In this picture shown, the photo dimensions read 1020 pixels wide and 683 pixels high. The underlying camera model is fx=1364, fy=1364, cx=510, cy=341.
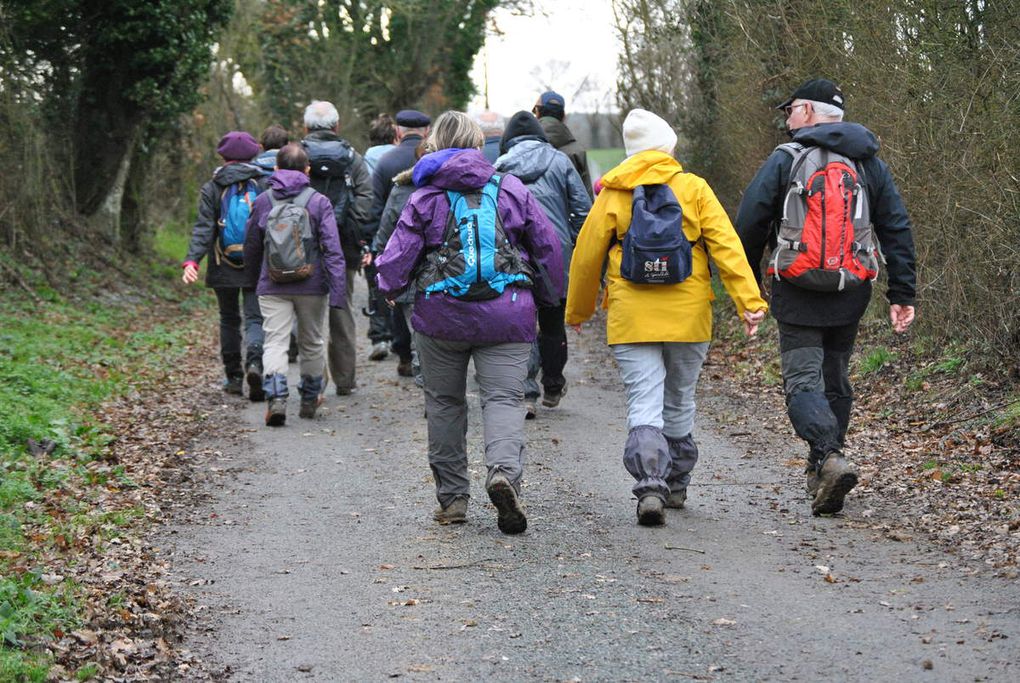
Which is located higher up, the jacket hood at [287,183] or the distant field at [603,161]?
the jacket hood at [287,183]

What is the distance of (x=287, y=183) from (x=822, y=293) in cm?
475

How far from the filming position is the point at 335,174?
11.8m

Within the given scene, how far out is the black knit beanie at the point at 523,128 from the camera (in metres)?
9.75

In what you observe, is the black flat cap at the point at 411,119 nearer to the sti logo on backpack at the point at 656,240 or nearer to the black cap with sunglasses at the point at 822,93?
the black cap with sunglasses at the point at 822,93

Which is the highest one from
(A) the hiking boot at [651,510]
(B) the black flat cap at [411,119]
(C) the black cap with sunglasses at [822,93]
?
(C) the black cap with sunglasses at [822,93]

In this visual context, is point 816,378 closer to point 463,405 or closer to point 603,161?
point 463,405

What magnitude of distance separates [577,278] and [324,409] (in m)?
4.75

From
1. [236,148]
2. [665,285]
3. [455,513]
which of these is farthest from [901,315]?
[236,148]

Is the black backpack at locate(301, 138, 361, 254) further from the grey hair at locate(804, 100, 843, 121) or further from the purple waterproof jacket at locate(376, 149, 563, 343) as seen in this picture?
the grey hair at locate(804, 100, 843, 121)

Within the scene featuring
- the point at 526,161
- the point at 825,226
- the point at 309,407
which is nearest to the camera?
the point at 825,226

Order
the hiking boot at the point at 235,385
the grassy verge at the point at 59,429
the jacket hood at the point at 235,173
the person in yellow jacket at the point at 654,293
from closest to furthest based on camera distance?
the grassy verge at the point at 59,429 → the person in yellow jacket at the point at 654,293 → the jacket hood at the point at 235,173 → the hiking boot at the point at 235,385

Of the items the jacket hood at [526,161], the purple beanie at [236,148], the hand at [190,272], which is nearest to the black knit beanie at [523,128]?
the jacket hood at [526,161]

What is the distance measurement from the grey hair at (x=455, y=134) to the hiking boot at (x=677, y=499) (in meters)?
2.09

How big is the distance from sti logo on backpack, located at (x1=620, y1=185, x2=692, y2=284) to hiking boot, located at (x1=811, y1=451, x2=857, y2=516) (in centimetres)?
118
